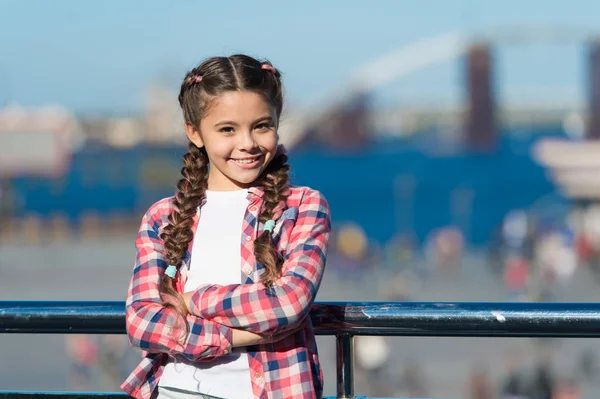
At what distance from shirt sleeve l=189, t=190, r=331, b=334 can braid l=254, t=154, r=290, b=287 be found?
0.08 feet

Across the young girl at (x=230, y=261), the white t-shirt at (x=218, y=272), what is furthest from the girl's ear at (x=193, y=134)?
the white t-shirt at (x=218, y=272)

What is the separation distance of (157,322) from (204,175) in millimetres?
301

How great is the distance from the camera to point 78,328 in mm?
1939

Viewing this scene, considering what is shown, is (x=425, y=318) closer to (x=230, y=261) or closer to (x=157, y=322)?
(x=230, y=261)

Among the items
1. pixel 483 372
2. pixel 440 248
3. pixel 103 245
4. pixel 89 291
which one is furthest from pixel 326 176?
pixel 483 372

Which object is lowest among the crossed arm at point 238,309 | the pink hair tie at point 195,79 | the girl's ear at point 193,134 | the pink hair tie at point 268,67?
the crossed arm at point 238,309

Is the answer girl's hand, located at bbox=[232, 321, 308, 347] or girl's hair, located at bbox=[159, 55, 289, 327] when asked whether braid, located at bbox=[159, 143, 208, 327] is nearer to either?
girl's hair, located at bbox=[159, 55, 289, 327]

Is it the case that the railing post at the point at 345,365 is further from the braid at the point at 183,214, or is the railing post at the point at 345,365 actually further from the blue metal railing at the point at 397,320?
the braid at the point at 183,214

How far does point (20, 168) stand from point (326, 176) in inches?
720

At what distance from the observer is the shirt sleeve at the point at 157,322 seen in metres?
1.70

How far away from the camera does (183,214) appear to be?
72.7 inches

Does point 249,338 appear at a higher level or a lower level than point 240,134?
lower

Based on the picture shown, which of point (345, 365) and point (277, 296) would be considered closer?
point (277, 296)

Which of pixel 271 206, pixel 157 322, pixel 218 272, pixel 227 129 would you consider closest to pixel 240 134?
pixel 227 129
